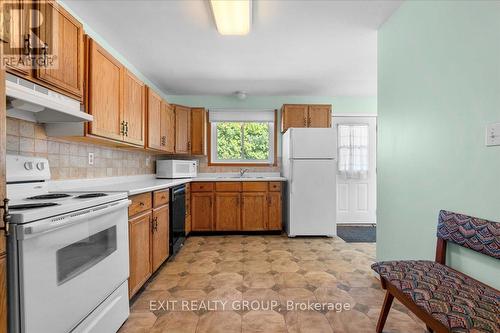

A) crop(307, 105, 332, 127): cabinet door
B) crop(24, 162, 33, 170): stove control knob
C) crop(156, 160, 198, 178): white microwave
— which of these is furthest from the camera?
crop(307, 105, 332, 127): cabinet door

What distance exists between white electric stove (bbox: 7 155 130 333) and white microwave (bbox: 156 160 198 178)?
77.5 inches

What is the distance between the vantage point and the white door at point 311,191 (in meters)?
3.78

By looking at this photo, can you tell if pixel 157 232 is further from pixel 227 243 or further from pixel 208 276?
pixel 227 243

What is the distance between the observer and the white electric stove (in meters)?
1.01

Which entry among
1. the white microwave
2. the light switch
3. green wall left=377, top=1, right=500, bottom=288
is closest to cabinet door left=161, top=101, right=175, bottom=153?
the white microwave

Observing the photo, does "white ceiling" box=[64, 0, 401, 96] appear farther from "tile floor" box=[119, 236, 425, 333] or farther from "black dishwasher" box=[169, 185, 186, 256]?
"tile floor" box=[119, 236, 425, 333]

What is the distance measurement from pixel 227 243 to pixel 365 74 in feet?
10.3

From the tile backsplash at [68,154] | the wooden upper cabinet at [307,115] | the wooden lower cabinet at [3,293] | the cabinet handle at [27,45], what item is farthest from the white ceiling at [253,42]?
the wooden lower cabinet at [3,293]

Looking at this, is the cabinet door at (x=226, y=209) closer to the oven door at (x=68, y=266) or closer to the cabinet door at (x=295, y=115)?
the cabinet door at (x=295, y=115)

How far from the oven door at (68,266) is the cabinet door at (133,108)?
108 cm

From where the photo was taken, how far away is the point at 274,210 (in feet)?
13.0

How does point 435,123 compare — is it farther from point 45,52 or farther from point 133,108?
point 133,108

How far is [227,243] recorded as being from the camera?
3.55 metres

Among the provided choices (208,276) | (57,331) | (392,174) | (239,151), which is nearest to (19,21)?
(57,331)
